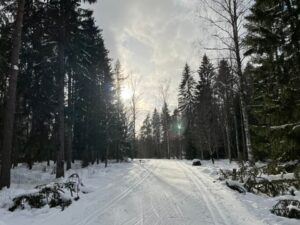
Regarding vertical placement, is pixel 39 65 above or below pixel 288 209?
above

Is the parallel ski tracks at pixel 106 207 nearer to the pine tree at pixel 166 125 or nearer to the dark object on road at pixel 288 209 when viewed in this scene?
the dark object on road at pixel 288 209

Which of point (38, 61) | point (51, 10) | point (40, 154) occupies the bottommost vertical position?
point (40, 154)

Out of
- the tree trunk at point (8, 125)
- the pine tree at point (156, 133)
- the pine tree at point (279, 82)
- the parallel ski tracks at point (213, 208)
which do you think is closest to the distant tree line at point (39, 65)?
the tree trunk at point (8, 125)

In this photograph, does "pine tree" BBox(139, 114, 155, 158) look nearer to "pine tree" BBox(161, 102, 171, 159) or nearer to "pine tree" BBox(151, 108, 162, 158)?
"pine tree" BBox(151, 108, 162, 158)

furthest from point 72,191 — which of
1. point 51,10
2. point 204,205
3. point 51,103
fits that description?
point 51,10

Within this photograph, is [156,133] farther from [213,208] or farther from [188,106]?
[213,208]

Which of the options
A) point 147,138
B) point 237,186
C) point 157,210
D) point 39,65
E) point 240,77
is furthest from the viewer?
point 147,138

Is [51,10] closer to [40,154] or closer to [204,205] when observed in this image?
[40,154]

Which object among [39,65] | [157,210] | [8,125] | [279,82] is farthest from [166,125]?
[157,210]

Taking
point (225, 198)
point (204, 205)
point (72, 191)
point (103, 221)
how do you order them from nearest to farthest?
point (103, 221), point (204, 205), point (225, 198), point (72, 191)

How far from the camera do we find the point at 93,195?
36.0 feet

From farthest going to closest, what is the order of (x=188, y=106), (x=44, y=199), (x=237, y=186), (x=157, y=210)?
(x=188, y=106)
(x=237, y=186)
(x=44, y=199)
(x=157, y=210)

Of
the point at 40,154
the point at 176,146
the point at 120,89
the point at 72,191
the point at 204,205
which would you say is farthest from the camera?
the point at 176,146

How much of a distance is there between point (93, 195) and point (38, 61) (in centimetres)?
1102
